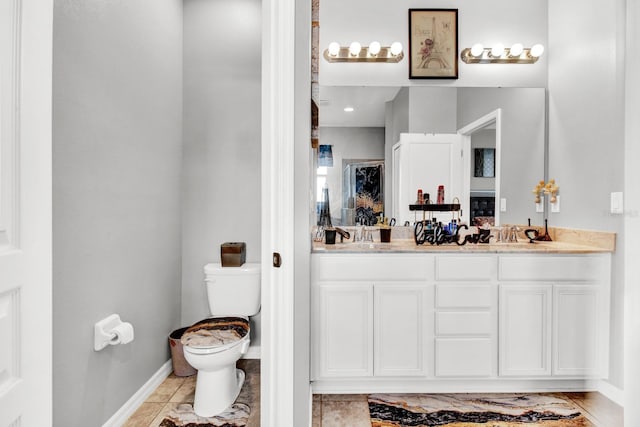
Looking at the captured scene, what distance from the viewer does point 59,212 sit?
4.58ft

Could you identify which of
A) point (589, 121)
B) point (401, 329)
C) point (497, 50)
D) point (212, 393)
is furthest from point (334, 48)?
point (212, 393)

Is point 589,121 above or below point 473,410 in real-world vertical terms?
above

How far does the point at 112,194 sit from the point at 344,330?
4.73 ft

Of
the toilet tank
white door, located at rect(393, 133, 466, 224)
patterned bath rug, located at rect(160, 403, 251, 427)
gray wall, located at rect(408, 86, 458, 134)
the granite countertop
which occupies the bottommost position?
patterned bath rug, located at rect(160, 403, 251, 427)

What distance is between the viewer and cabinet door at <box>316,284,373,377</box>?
2072 millimetres

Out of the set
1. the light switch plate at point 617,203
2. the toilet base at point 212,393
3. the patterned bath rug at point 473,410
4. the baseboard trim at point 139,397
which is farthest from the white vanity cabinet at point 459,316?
the baseboard trim at point 139,397

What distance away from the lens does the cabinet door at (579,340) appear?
2.05 metres

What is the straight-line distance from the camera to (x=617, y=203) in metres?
2.01

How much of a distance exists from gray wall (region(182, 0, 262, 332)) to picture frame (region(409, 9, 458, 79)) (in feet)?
3.71

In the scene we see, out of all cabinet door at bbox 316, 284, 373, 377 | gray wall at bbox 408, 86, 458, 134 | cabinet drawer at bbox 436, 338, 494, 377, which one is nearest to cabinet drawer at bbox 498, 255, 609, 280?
cabinet drawer at bbox 436, 338, 494, 377

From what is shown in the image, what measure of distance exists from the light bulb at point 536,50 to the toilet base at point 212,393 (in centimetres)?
296
